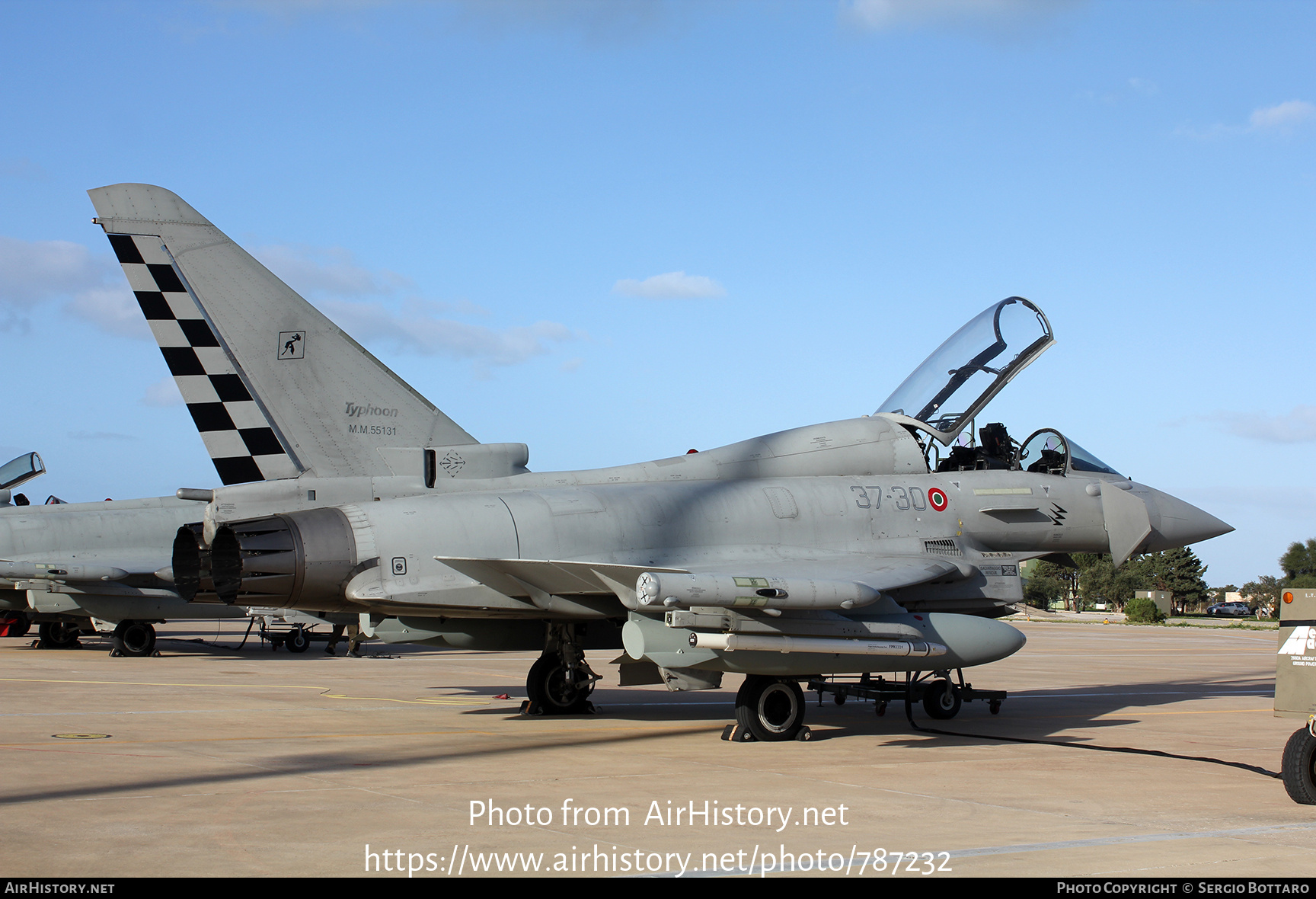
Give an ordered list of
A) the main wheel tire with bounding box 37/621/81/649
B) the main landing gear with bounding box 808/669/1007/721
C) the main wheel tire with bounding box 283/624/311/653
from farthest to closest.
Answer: the main wheel tire with bounding box 37/621/81/649, the main wheel tire with bounding box 283/624/311/653, the main landing gear with bounding box 808/669/1007/721

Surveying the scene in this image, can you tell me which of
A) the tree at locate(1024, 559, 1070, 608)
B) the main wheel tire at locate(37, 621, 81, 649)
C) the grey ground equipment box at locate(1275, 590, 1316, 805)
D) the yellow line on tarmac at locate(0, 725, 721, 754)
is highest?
the grey ground equipment box at locate(1275, 590, 1316, 805)

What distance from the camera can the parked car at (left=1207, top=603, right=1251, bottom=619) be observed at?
89875 millimetres

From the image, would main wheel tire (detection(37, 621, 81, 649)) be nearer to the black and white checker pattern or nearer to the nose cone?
the black and white checker pattern

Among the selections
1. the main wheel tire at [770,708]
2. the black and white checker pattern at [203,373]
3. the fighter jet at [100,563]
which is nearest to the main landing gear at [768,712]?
the main wheel tire at [770,708]

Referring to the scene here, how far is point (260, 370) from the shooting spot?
11.8 m

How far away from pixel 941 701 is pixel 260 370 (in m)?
8.11

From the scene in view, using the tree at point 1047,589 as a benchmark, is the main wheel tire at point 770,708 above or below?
above

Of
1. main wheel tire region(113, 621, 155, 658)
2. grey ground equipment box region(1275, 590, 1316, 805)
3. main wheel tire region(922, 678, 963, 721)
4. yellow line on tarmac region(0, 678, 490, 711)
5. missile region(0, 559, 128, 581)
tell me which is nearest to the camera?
grey ground equipment box region(1275, 590, 1316, 805)

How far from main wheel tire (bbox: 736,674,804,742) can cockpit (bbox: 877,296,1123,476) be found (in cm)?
338

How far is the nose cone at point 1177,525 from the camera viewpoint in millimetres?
13586

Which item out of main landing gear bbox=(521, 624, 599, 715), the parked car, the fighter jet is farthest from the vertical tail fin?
the parked car

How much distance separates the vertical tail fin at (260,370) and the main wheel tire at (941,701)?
5.71 metres

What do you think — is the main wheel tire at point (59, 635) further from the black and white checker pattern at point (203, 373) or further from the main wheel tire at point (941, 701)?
the main wheel tire at point (941, 701)

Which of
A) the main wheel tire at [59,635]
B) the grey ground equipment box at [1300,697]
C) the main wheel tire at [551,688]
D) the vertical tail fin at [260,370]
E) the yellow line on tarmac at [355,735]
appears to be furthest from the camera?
the main wheel tire at [59,635]
